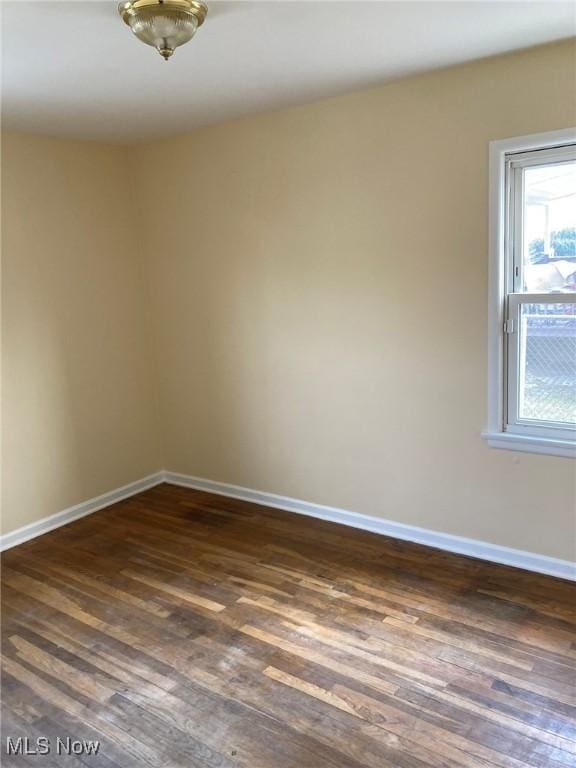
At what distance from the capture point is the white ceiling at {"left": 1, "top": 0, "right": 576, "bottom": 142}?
2039 millimetres

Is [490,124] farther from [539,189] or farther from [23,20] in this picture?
[23,20]

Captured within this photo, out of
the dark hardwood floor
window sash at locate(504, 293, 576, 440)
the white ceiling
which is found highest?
the white ceiling

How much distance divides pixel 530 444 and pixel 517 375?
343 mm

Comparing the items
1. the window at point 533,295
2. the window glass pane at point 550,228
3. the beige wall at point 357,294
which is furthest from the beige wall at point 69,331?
the window glass pane at point 550,228

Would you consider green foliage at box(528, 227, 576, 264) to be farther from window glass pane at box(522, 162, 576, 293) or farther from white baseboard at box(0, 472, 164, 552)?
white baseboard at box(0, 472, 164, 552)

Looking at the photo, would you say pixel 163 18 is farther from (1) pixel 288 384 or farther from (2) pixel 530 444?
(2) pixel 530 444

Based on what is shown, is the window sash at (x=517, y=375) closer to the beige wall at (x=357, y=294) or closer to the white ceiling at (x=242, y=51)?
the beige wall at (x=357, y=294)

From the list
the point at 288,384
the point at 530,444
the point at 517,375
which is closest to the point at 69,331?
the point at 288,384

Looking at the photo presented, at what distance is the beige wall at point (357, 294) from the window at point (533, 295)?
3.0 inches

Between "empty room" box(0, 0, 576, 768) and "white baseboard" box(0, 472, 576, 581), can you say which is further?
"white baseboard" box(0, 472, 576, 581)

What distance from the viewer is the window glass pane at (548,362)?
2.76 m

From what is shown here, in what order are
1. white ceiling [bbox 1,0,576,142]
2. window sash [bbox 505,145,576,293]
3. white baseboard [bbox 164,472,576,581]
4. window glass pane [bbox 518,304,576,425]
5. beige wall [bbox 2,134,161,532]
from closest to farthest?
white ceiling [bbox 1,0,576,142] < window sash [bbox 505,145,576,293] < window glass pane [bbox 518,304,576,425] < white baseboard [bbox 164,472,576,581] < beige wall [bbox 2,134,161,532]

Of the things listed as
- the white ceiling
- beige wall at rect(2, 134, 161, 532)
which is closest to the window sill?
the white ceiling

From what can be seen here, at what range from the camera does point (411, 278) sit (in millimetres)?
3061
